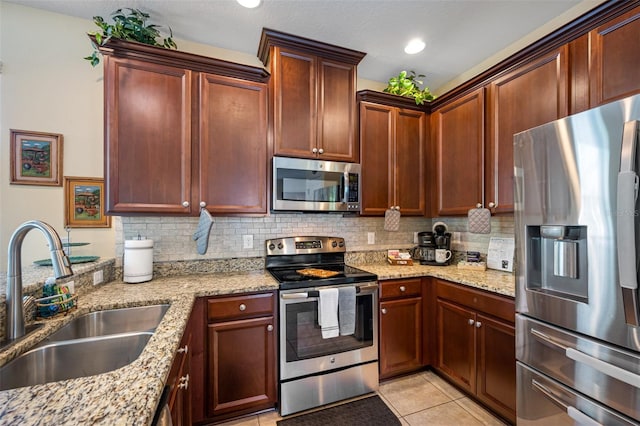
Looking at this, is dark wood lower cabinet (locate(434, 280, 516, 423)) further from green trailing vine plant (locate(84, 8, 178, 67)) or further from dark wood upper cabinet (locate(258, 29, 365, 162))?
green trailing vine plant (locate(84, 8, 178, 67))

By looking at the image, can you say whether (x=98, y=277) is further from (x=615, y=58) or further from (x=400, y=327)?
A: (x=615, y=58)

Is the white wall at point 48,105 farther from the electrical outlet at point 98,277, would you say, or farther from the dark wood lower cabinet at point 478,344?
the dark wood lower cabinet at point 478,344

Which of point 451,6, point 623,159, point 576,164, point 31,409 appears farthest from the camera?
point 451,6

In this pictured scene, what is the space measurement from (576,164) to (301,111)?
5.79 ft

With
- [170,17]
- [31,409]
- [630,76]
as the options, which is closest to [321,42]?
[170,17]

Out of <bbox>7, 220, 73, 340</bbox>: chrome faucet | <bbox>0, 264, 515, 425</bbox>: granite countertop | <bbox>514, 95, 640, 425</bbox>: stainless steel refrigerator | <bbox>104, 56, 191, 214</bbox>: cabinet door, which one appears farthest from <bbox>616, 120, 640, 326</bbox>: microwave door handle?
<bbox>104, 56, 191, 214</bbox>: cabinet door

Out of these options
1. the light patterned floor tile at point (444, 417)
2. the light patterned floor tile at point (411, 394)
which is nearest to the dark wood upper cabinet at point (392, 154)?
the light patterned floor tile at point (411, 394)

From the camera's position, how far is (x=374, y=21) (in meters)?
2.04

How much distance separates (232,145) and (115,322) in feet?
4.33

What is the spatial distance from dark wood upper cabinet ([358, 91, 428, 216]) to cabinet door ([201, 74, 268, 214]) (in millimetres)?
915

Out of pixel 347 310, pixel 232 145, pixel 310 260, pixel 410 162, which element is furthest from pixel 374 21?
pixel 347 310

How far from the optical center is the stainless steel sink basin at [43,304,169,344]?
1311mm

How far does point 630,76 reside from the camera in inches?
54.6

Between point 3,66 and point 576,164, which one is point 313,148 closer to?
point 576,164
